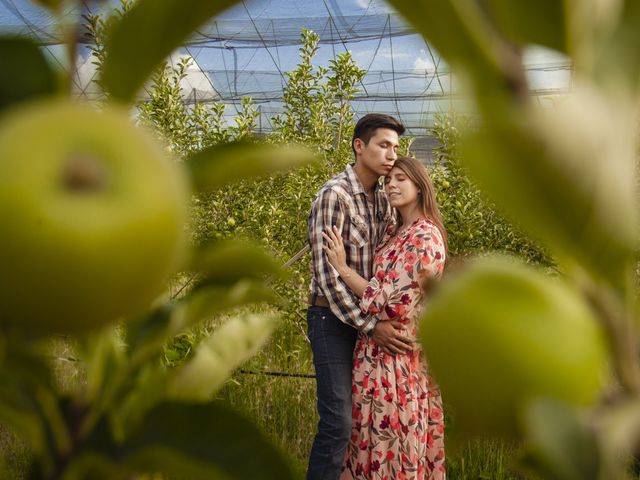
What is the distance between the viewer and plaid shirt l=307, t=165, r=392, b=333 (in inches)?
95.6

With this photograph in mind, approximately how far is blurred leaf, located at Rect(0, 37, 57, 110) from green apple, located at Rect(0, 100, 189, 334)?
0.17 feet

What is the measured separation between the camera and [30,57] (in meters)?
0.27

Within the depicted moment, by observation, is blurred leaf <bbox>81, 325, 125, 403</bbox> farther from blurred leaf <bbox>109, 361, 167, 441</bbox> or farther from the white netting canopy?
the white netting canopy

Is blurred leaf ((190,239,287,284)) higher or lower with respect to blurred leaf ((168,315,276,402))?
higher

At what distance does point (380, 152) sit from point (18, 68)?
2371mm

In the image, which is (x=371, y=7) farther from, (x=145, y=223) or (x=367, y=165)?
(x=145, y=223)

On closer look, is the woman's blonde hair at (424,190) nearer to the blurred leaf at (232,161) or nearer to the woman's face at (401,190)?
the woman's face at (401,190)

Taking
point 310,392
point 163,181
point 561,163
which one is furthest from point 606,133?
point 310,392

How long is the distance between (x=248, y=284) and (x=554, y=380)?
0.16 m

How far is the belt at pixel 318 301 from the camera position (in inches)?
100

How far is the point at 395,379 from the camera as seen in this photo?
2369mm

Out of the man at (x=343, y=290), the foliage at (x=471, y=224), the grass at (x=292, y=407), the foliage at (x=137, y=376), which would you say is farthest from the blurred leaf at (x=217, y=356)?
the foliage at (x=471, y=224)

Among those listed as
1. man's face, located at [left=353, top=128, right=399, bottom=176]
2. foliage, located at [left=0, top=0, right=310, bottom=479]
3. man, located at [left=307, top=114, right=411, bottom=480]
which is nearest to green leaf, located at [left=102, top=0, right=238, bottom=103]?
foliage, located at [left=0, top=0, right=310, bottom=479]

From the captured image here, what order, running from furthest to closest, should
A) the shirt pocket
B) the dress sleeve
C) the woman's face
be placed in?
the shirt pocket < the woman's face < the dress sleeve
